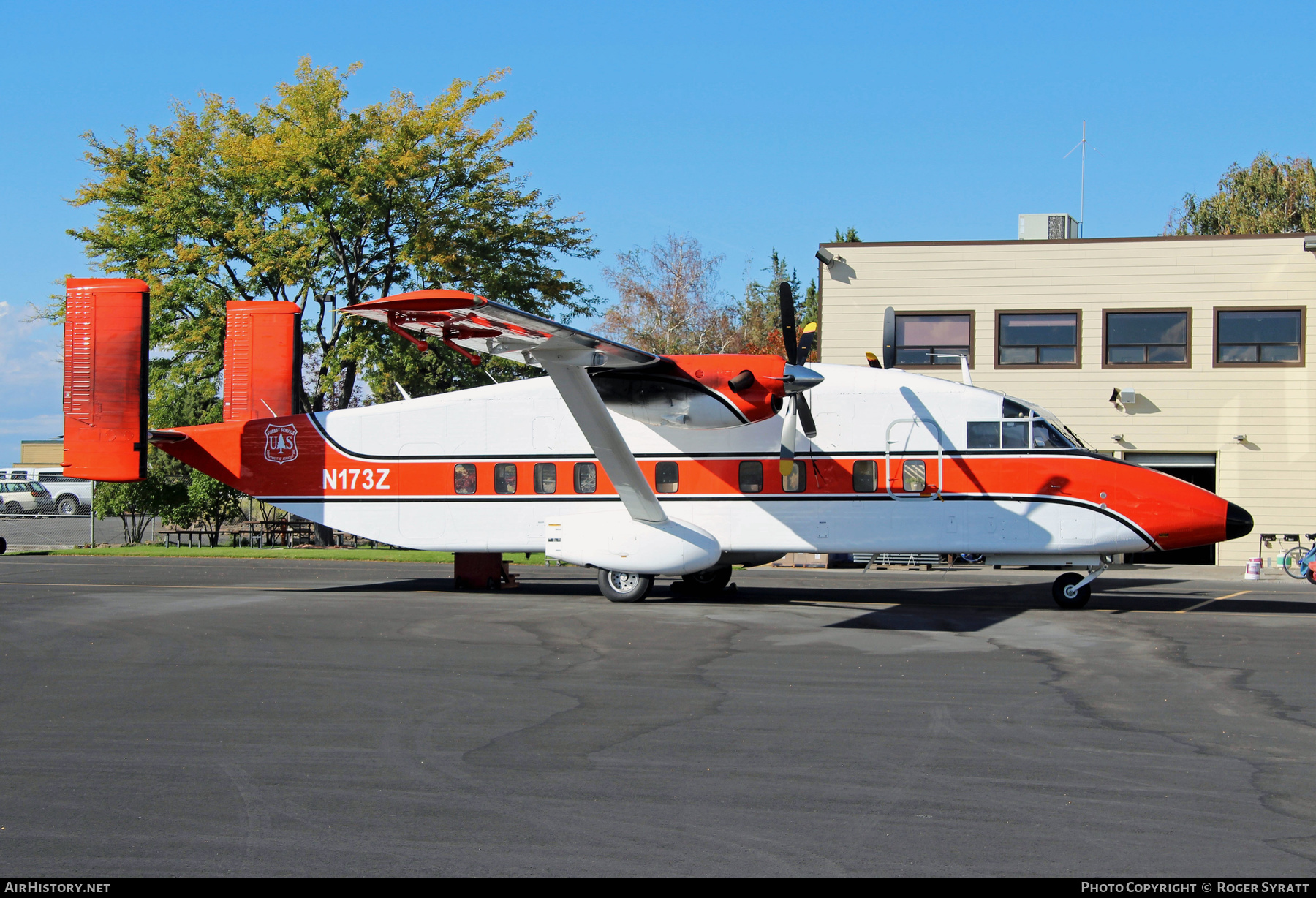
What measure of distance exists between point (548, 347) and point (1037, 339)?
1842 cm

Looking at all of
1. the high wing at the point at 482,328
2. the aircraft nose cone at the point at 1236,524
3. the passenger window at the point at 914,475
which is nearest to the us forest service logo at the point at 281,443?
the high wing at the point at 482,328

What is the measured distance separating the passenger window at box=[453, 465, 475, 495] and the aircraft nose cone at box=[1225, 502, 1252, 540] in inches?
486

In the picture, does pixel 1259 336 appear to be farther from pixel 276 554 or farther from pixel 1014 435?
pixel 276 554

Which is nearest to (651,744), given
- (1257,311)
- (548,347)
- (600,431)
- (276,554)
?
(548,347)

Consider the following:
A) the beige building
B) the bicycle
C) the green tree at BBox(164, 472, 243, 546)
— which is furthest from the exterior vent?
the green tree at BBox(164, 472, 243, 546)

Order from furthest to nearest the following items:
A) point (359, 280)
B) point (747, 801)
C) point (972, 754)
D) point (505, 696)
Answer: point (359, 280), point (505, 696), point (972, 754), point (747, 801)

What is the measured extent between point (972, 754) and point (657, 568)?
9093 millimetres

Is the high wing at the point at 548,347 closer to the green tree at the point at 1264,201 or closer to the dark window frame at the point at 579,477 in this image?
the dark window frame at the point at 579,477

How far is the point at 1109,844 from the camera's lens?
546cm

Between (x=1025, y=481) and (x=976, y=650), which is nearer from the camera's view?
(x=976, y=650)

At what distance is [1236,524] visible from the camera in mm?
15516

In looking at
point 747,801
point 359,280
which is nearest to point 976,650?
point 747,801

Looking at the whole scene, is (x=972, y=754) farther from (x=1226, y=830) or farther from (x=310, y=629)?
(x=310, y=629)

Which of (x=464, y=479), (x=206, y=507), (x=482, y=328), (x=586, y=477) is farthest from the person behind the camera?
(x=206, y=507)
